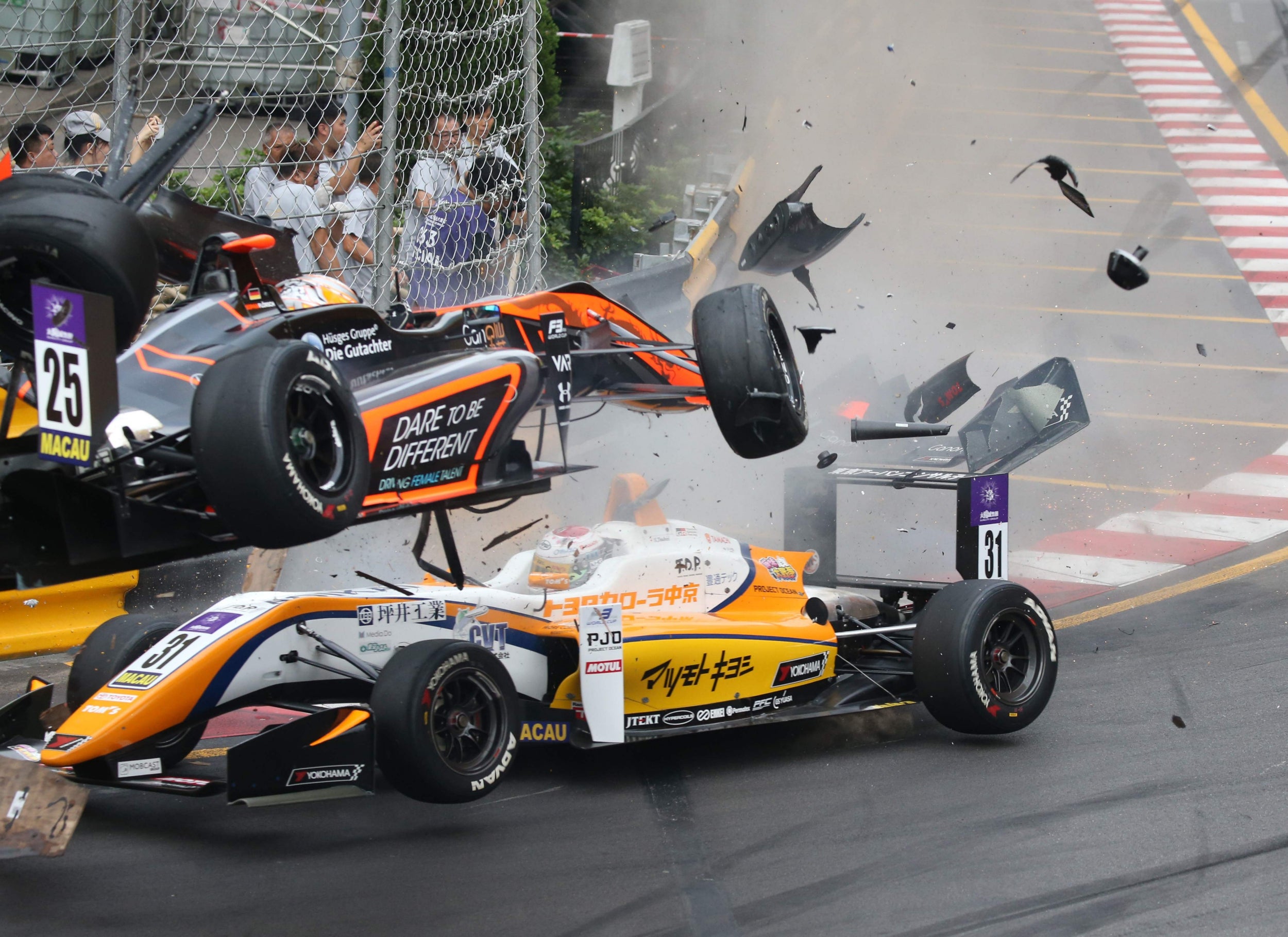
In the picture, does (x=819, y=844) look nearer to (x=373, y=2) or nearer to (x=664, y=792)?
(x=664, y=792)

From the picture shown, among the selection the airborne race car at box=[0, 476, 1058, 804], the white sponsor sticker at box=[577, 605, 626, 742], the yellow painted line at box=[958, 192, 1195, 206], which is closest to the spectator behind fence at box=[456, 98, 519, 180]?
the airborne race car at box=[0, 476, 1058, 804]

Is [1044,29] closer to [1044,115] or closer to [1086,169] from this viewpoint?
[1044,115]

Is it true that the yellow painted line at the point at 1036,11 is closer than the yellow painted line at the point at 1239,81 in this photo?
No

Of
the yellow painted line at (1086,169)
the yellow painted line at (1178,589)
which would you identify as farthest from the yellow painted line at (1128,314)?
the yellow painted line at (1178,589)

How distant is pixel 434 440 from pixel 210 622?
113cm

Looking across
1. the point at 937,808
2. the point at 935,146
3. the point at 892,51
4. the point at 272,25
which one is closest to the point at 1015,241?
the point at 935,146

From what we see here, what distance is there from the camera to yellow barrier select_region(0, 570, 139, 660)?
743cm

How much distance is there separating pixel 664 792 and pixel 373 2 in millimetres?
5035

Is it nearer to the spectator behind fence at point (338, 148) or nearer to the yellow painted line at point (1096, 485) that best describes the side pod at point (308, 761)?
the spectator behind fence at point (338, 148)

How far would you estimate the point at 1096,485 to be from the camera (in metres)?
10.9

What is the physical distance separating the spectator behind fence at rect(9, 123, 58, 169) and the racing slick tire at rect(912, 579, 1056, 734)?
451 cm

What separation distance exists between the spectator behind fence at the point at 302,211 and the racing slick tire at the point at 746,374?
2169 mm

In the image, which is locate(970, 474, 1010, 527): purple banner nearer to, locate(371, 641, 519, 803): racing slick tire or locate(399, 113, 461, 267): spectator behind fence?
locate(371, 641, 519, 803): racing slick tire

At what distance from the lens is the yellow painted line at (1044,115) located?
55.8 feet
